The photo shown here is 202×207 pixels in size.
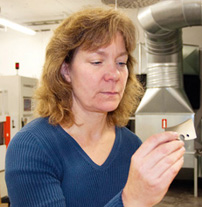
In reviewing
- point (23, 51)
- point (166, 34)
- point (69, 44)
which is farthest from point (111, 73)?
point (23, 51)

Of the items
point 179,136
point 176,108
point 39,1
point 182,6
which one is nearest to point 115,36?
point 179,136

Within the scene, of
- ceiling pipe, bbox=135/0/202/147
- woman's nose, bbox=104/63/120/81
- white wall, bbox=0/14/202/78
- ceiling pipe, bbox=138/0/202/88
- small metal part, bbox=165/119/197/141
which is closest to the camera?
small metal part, bbox=165/119/197/141

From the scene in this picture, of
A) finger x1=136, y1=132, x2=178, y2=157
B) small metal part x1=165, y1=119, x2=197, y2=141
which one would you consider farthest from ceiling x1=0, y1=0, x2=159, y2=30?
finger x1=136, y1=132, x2=178, y2=157

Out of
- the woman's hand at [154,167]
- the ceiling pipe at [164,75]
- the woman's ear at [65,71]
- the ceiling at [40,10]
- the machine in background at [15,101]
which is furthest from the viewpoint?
the ceiling at [40,10]

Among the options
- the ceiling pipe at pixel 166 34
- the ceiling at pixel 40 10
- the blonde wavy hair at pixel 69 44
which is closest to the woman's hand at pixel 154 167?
the blonde wavy hair at pixel 69 44

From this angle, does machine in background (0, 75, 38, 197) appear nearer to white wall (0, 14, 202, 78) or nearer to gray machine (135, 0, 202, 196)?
white wall (0, 14, 202, 78)

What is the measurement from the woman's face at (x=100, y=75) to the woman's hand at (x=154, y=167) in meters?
0.28

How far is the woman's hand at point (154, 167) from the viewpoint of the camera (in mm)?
701

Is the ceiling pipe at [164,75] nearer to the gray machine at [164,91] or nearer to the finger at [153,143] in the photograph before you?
the gray machine at [164,91]

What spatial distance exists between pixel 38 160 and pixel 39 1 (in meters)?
4.34

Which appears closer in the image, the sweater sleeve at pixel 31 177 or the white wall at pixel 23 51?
the sweater sleeve at pixel 31 177

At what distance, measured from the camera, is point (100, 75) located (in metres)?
0.93

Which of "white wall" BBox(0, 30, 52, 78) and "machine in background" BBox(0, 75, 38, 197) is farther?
"white wall" BBox(0, 30, 52, 78)

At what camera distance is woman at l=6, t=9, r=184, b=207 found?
73 centimetres
